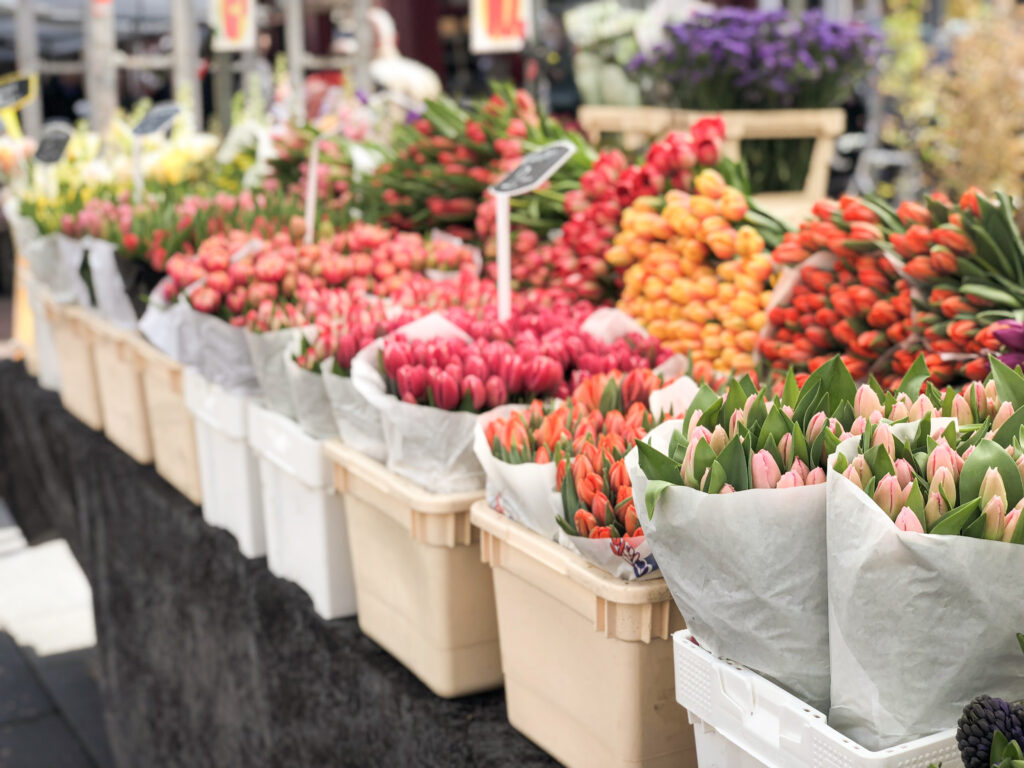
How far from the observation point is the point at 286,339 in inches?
66.9

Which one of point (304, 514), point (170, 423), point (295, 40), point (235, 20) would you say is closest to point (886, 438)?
point (304, 514)

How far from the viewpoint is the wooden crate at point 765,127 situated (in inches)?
114

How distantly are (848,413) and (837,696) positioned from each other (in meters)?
0.25

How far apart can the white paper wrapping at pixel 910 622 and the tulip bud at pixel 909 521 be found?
12 mm

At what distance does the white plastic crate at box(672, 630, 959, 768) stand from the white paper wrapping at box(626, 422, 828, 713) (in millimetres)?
20

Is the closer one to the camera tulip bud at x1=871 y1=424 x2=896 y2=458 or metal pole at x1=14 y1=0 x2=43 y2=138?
tulip bud at x1=871 y1=424 x2=896 y2=458

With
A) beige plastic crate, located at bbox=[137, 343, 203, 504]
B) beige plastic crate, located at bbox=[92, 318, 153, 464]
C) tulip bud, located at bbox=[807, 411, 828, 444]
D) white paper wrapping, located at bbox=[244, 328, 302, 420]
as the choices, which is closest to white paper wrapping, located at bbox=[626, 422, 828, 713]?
tulip bud, located at bbox=[807, 411, 828, 444]

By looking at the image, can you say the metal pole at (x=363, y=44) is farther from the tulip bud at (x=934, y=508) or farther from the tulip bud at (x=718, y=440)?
the tulip bud at (x=934, y=508)

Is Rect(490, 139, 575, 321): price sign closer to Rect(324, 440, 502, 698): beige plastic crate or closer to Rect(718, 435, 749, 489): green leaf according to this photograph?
Rect(324, 440, 502, 698): beige plastic crate

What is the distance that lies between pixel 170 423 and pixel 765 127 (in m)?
1.66

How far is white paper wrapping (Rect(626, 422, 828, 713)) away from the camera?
0.83 meters

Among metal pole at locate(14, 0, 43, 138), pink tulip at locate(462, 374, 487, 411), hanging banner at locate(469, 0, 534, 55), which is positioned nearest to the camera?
pink tulip at locate(462, 374, 487, 411)

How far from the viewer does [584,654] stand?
3.73 feet

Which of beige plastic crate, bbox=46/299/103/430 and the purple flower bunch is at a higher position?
the purple flower bunch
